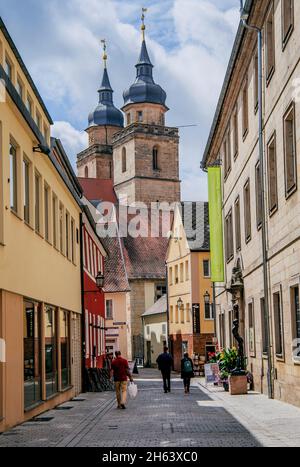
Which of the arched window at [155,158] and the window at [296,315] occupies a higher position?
the arched window at [155,158]


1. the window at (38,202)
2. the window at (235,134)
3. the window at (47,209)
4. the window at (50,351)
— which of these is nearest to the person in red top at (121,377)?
the window at (50,351)

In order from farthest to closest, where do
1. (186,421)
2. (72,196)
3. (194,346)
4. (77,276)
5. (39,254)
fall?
(194,346) → (77,276) → (72,196) → (39,254) → (186,421)

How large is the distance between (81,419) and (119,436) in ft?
14.3

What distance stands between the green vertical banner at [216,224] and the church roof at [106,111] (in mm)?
82709

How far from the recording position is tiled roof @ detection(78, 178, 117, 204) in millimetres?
105938

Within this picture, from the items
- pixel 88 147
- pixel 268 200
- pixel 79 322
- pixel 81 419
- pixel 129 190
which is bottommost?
pixel 81 419

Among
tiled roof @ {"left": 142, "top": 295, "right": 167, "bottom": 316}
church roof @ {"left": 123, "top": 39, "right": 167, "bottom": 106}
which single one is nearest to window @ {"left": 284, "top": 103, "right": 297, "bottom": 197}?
tiled roof @ {"left": 142, "top": 295, "right": 167, "bottom": 316}

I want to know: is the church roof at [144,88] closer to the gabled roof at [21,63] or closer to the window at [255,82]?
the gabled roof at [21,63]

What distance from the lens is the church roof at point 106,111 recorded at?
388ft

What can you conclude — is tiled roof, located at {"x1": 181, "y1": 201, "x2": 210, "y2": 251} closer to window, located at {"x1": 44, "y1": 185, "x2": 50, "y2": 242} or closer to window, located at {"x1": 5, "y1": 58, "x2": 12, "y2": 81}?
window, located at {"x1": 5, "y1": 58, "x2": 12, "y2": 81}

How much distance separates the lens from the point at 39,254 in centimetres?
2053
